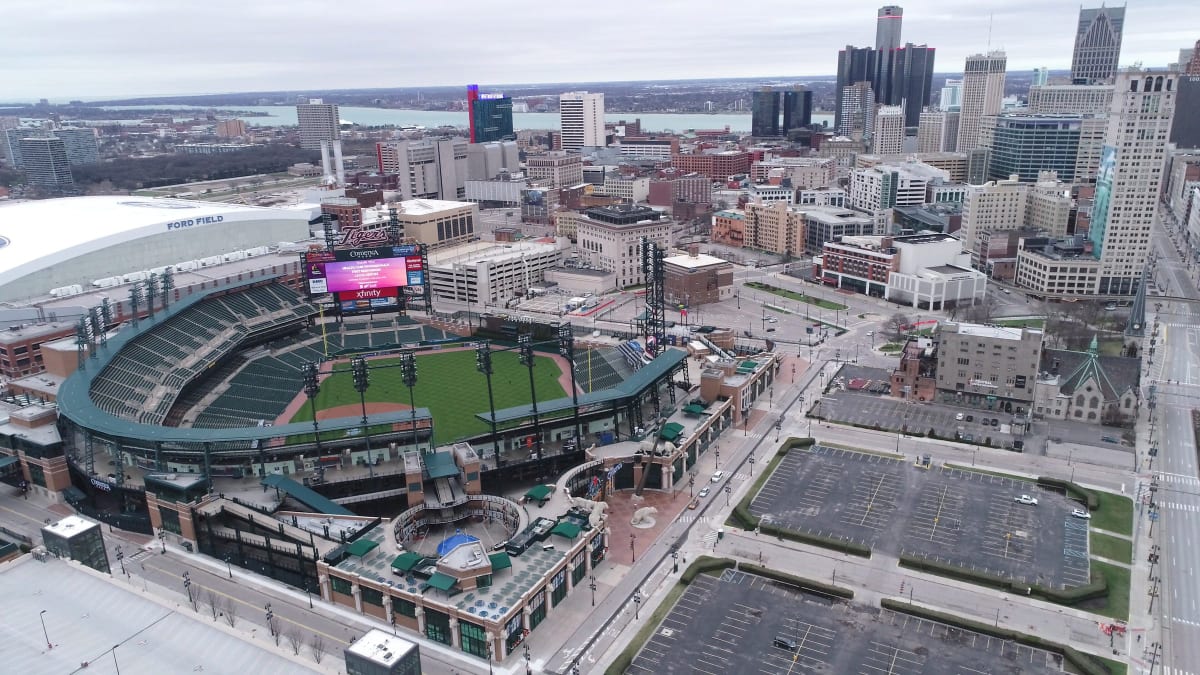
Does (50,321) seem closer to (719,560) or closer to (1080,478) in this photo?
(719,560)

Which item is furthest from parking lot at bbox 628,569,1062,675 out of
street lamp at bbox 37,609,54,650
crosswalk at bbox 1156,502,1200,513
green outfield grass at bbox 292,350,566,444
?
street lamp at bbox 37,609,54,650

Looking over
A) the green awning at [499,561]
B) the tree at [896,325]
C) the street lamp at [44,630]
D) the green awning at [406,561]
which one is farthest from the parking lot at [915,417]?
the street lamp at [44,630]

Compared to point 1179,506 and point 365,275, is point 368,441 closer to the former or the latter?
point 365,275

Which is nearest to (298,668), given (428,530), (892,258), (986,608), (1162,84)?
(428,530)

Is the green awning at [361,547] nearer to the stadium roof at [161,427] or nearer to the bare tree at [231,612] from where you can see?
the bare tree at [231,612]

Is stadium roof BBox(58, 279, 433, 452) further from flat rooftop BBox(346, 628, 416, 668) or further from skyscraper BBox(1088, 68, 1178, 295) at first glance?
skyscraper BBox(1088, 68, 1178, 295)
